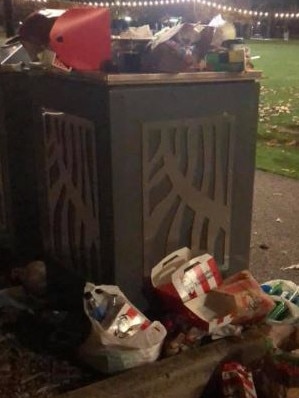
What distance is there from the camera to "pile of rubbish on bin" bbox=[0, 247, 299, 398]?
2.49m

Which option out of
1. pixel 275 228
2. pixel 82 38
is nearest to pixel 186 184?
pixel 82 38

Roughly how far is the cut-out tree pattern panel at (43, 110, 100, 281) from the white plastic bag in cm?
47

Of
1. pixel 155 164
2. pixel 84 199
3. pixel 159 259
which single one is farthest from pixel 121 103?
pixel 159 259

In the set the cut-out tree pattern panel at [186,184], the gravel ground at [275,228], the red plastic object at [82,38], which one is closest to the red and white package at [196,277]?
the cut-out tree pattern panel at [186,184]

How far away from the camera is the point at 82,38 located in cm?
268

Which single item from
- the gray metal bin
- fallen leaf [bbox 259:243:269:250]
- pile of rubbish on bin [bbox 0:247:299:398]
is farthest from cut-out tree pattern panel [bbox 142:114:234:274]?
fallen leaf [bbox 259:243:269:250]

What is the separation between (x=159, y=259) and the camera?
2867 millimetres

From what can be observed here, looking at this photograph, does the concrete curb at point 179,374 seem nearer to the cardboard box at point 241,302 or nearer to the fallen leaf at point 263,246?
the cardboard box at point 241,302

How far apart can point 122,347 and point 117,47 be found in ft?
4.57

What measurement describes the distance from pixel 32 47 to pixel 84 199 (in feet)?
2.53

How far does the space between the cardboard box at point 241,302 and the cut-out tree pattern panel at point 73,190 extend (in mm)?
591

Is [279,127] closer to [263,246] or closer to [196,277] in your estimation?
[263,246]

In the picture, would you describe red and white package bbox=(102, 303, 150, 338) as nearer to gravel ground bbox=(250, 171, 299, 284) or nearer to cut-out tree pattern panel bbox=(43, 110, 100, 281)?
Result: cut-out tree pattern panel bbox=(43, 110, 100, 281)

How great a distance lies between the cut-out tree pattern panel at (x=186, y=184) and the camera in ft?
8.89
